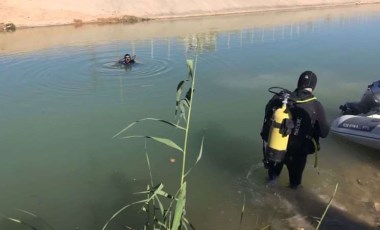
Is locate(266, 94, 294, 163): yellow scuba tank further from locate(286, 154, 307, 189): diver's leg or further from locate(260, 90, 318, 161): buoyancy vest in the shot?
locate(286, 154, 307, 189): diver's leg

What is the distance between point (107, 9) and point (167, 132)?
2600cm

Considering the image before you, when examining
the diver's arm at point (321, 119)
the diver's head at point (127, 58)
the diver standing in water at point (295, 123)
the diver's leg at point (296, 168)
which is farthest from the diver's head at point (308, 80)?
the diver's head at point (127, 58)

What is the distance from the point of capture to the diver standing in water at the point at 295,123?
5426 millimetres

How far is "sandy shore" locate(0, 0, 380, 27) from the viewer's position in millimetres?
29438

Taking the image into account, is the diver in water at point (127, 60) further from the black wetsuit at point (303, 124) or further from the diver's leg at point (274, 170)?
the black wetsuit at point (303, 124)

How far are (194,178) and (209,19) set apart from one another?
2670 centimetres

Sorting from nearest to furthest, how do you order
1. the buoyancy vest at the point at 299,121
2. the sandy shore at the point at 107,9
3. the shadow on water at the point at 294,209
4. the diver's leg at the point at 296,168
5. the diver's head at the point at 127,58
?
the buoyancy vest at the point at 299,121 → the shadow on water at the point at 294,209 → the diver's leg at the point at 296,168 → the diver's head at the point at 127,58 → the sandy shore at the point at 107,9

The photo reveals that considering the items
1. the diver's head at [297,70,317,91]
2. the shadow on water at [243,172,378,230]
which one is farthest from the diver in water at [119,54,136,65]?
the diver's head at [297,70,317,91]

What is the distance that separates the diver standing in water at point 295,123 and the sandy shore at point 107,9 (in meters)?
26.5

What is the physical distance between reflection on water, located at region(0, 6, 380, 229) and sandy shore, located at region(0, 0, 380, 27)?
1041 cm

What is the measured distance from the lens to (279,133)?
5.53 metres

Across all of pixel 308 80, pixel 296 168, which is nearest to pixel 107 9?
pixel 296 168

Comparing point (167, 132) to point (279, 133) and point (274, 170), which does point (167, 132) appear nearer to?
point (274, 170)

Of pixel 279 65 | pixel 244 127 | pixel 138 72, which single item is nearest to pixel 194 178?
pixel 244 127
